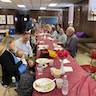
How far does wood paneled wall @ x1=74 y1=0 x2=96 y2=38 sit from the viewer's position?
28.2ft

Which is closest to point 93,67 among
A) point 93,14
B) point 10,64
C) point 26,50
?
point 10,64

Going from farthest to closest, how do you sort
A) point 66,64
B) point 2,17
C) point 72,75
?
point 2,17 → point 66,64 → point 72,75

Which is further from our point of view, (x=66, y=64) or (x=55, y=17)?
(x=55, y=17)

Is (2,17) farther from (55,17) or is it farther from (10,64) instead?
(10,64)

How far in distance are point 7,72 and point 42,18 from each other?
15.6m

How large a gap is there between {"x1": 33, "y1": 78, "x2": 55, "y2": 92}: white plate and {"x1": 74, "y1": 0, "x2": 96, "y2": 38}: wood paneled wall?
22.4 ft

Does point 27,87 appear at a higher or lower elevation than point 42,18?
lower

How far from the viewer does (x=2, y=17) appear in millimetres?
16828

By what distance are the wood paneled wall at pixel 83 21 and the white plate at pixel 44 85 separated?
6829 mm

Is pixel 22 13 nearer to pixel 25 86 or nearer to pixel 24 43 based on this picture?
pixel 24 43

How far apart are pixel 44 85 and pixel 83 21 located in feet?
26.9

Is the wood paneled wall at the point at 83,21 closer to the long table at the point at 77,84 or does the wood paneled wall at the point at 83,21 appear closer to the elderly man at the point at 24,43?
the elderly man at the point at 24,43

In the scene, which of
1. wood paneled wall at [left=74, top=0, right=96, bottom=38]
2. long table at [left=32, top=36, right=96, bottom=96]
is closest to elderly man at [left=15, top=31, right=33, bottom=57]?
long table at [left=32, top=36, right=96, bottom=96]

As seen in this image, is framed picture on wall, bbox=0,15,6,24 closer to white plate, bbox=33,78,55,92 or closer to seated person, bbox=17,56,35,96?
seated person, bbox=17,56,35,96
